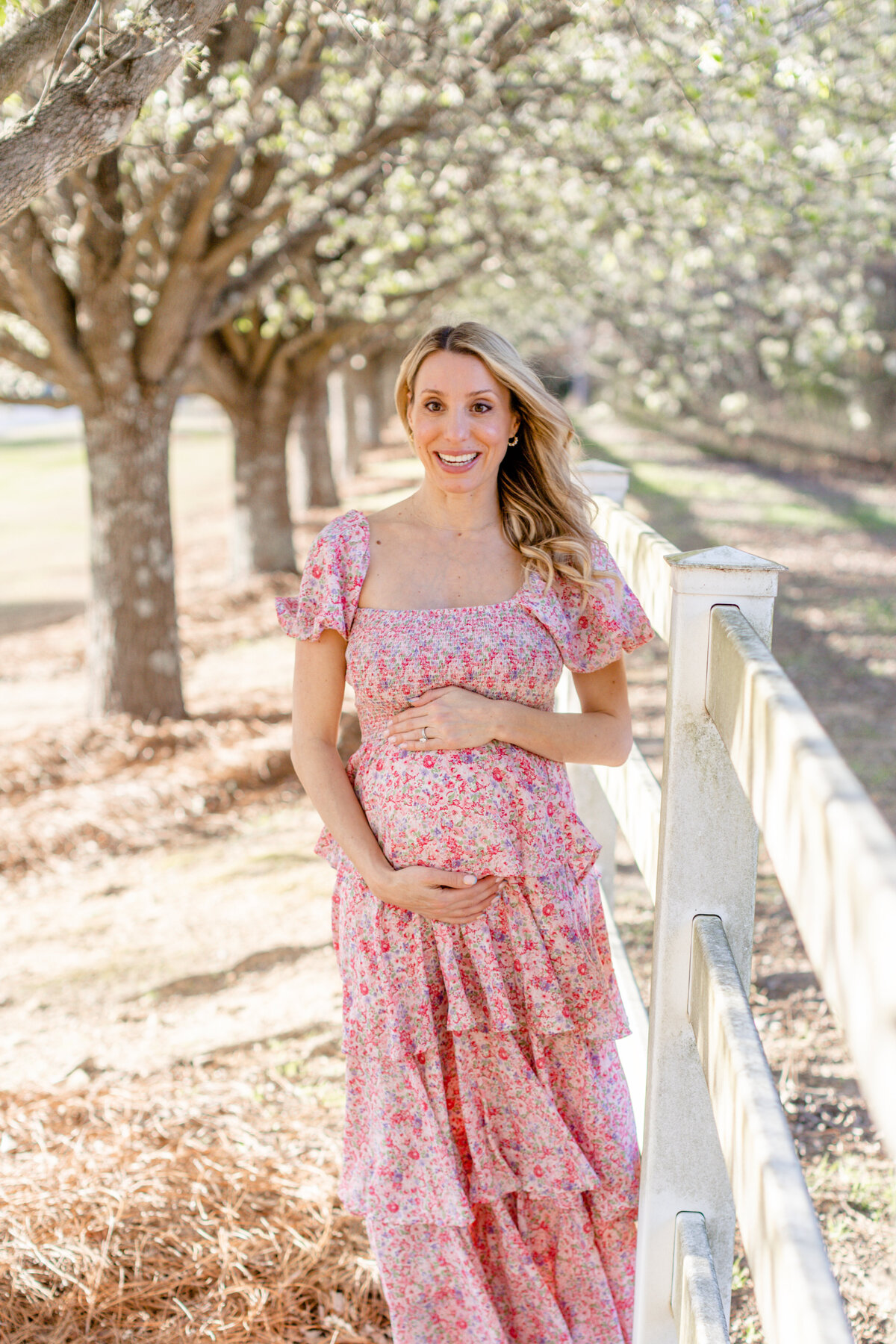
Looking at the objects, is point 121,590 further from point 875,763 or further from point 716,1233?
point 716,1233

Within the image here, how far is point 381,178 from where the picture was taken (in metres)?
7.92

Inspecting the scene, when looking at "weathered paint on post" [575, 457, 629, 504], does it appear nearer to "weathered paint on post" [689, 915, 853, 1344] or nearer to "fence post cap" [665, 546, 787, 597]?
"fence post cap" [665, 546, 787, 597]

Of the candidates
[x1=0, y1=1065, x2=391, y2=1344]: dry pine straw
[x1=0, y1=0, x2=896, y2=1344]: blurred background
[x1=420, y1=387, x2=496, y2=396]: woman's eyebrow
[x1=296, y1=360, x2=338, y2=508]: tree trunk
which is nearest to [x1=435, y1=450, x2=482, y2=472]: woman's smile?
[x1=420, y1=387, x2=496, y2=396]: woman's eyebrow

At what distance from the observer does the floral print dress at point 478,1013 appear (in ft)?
7.89

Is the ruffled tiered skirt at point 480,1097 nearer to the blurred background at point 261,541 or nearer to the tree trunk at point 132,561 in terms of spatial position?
the blurred background at point 261,541

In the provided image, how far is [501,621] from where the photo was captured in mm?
2498

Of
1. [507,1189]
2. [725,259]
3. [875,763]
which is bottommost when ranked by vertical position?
[875,763]

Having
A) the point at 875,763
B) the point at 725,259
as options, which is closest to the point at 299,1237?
the point at 875,763

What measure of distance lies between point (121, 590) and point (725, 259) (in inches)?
207

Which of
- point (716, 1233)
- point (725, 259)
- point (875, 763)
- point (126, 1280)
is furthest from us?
point (725, 259)

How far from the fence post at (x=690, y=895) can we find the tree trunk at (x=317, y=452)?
1557cm

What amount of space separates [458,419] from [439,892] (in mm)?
984

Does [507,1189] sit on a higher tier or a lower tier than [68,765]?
higher

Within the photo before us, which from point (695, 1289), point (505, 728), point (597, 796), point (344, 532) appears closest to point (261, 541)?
point (597, 796)
